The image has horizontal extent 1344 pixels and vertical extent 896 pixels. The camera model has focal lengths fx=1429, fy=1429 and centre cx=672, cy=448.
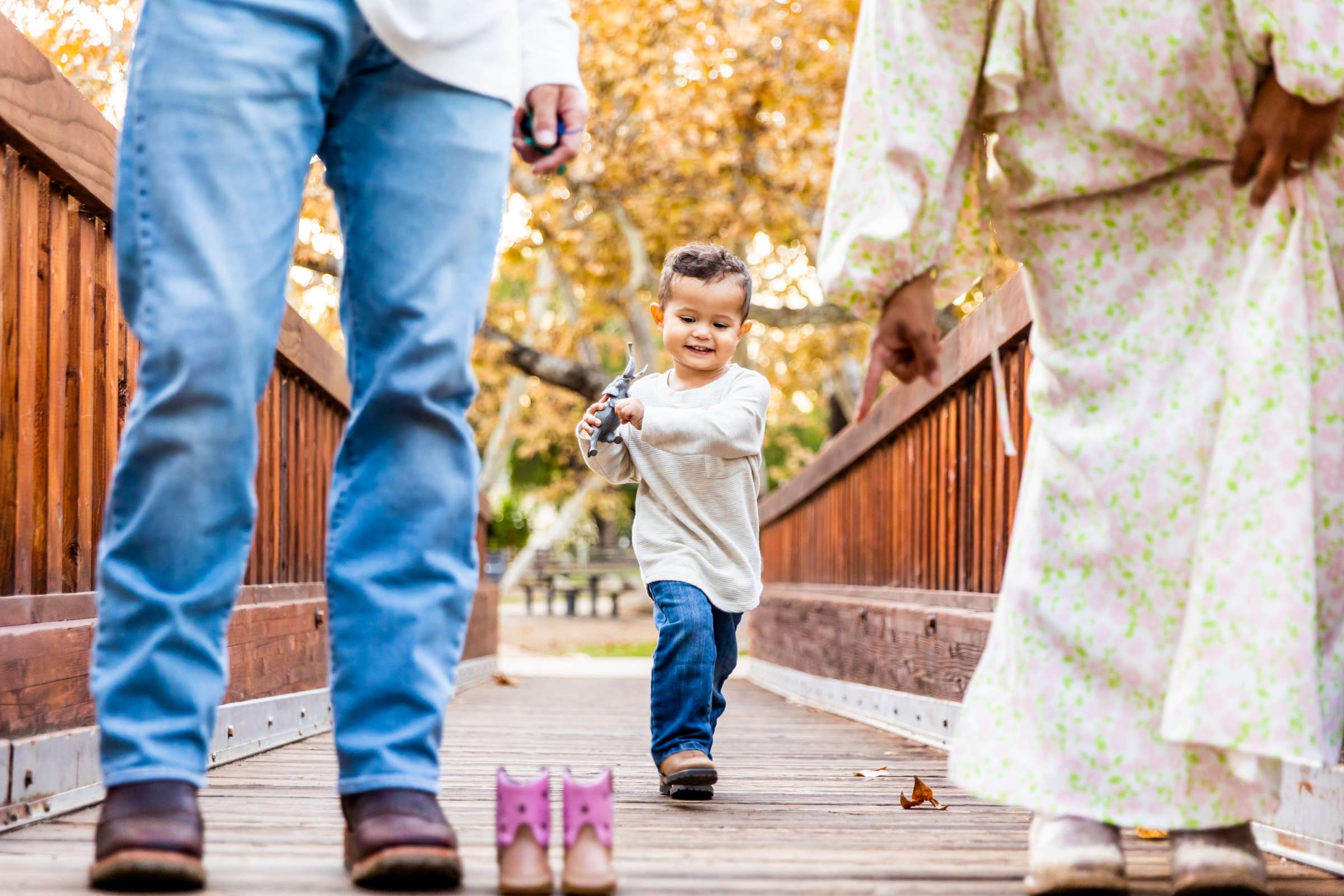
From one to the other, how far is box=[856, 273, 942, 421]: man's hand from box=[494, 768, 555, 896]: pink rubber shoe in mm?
735

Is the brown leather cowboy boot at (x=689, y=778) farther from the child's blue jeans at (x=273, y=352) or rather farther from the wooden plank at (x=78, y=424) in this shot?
the wooden plank at (x=78, y=424)

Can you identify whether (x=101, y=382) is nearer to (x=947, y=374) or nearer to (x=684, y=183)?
(x=947, y=374)

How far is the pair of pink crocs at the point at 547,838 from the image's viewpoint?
1.89m

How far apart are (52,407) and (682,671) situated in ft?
4.94

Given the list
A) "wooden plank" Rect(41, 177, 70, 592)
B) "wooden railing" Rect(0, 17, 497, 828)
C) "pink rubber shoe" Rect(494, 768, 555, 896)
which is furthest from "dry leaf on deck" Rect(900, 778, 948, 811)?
"wooden plank" Rect(41, 177, 70, 592)

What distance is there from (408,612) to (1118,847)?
3.40 feet

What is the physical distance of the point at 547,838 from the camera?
1959mm

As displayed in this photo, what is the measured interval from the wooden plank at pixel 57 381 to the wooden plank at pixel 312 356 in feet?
3.91

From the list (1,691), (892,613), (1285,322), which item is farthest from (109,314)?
(892,613)

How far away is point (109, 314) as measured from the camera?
3.39 meters

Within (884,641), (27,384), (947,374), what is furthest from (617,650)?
(27,384)

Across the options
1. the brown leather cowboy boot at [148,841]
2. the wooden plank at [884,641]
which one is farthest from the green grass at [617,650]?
the brown leather cowboy boot at [148,841]

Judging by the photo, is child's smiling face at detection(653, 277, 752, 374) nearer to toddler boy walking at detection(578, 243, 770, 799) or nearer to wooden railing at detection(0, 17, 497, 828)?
toddler boy walking at detection(578, 243, 770, 799)

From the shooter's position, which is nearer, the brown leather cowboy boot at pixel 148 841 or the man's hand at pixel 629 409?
the brown leather cowboy boot at pixel 148 841
